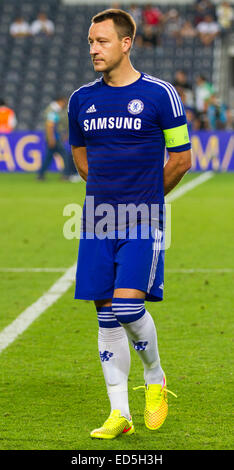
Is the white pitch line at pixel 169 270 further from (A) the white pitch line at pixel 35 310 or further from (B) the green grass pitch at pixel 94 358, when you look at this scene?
(A) the white pitch line at pixel 35 310

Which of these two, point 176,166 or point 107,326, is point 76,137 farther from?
point 107,326

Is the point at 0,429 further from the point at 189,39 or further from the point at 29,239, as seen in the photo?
the point at 189,39

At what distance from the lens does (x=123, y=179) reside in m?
4.71

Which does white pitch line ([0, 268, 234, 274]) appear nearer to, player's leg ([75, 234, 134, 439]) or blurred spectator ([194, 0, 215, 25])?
player's leg ([75, 234, 134, 439])

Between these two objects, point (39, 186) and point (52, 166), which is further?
point (52, 166)

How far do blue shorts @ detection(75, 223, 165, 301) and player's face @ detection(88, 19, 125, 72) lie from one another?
826 millimetres

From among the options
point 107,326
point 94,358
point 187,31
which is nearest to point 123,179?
point 107,326

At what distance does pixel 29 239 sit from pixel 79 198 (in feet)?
17.1

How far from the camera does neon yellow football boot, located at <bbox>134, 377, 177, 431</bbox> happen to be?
481 cm

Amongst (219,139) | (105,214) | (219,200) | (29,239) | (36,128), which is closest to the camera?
(105,214)

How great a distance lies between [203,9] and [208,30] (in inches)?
28.1

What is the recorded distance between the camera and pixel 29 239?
12.4m

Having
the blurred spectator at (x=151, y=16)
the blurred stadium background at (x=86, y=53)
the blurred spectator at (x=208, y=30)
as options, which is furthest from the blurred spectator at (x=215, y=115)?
the blurred spectator at (x=151, y=16)

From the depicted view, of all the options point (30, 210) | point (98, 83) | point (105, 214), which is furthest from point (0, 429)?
point (30, 210)
